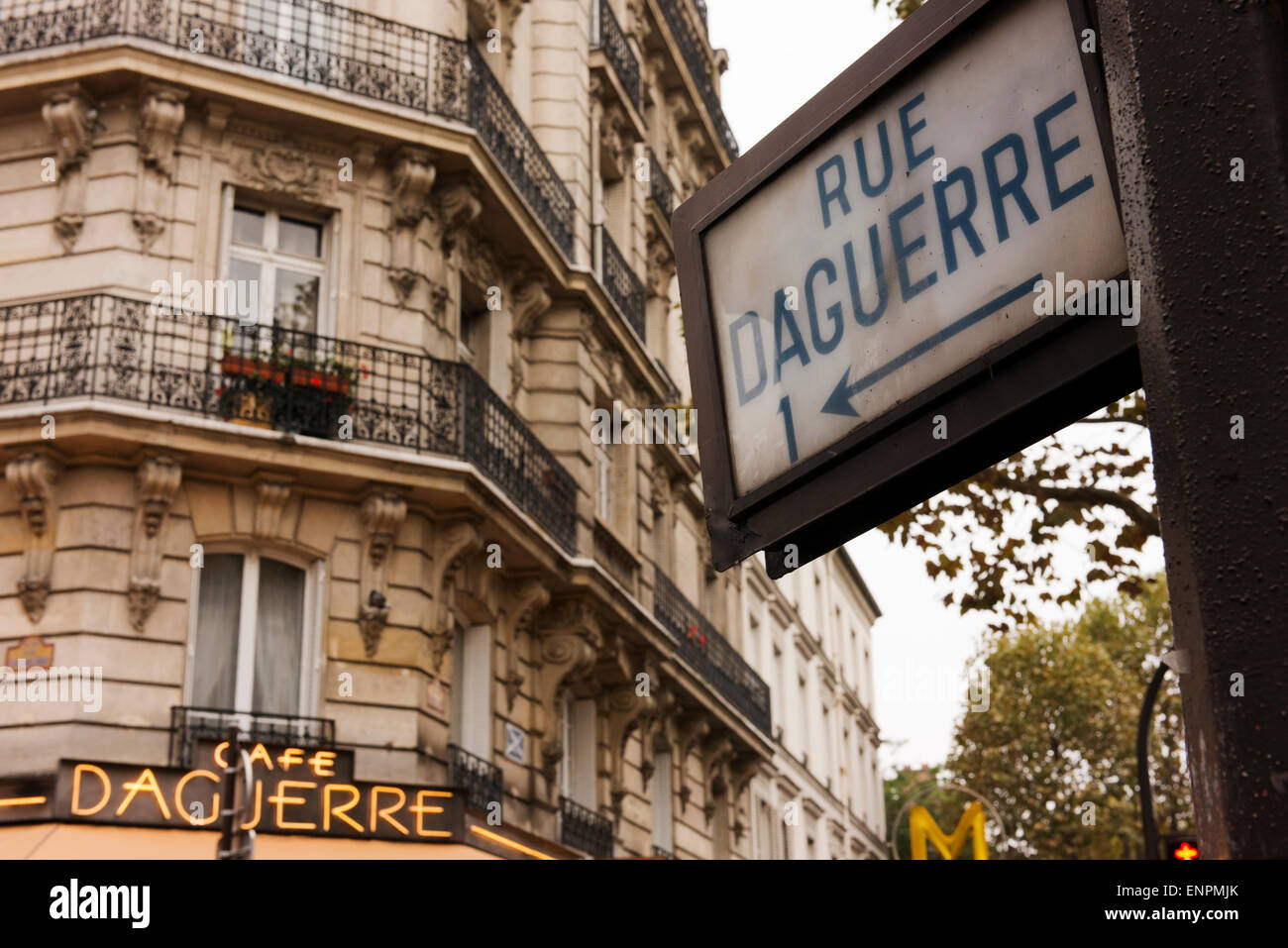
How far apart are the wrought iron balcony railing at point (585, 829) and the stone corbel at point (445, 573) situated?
159 inches

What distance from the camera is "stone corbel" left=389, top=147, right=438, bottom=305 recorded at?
1823 cm

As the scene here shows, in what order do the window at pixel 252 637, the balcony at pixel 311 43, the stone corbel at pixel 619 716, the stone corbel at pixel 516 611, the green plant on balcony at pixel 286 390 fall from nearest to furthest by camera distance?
the window at pixel 252 637 → the green plant on balcony at pixel 286 390 → the balcony at pixel 311 43 → the stone corbel at pixel 516 611 → the stone corbel at pixel 619 716

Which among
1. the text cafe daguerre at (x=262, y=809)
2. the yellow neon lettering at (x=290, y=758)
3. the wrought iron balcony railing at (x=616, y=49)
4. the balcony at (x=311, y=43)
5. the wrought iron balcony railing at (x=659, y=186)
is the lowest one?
the text cafe daguerre at (x=262, y=809)

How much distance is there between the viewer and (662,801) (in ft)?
85.0

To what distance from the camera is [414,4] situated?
19.5 meters

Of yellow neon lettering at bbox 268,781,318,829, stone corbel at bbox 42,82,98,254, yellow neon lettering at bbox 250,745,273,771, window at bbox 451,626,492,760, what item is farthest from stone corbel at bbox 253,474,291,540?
stone corbel at bbox 42,82,98,254

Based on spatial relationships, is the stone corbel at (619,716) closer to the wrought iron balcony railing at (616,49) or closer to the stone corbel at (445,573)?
the stone corbel at (445,573)

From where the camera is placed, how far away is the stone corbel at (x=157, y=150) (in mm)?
16984

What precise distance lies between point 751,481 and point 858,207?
0.38 m

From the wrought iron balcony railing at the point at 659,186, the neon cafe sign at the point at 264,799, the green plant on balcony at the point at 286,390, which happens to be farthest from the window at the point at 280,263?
the wrought iron balcony railing at the point at 659,186

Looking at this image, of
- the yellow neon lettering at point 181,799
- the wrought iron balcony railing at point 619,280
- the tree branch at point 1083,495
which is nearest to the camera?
the tree branch at point 1083,495

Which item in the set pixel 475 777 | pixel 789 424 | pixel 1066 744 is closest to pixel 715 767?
pixel 475 777

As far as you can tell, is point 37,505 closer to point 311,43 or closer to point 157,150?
point 157,150
